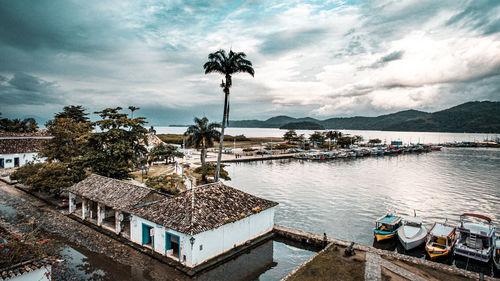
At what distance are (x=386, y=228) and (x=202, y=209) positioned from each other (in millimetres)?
16702

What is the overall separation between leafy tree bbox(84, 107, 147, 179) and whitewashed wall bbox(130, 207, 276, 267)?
40.7ft

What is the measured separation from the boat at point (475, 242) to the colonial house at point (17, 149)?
56.2 m

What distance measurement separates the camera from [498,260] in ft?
56.9

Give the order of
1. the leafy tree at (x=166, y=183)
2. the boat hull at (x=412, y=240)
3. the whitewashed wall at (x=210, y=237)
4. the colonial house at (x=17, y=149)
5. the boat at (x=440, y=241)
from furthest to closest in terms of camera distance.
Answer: the colonial house at (x=17, y=149)
the leafy tree at (x=166, y=183)
the boat hull at (x=412, y=240)
the boat at (x=440, y=241)
the whitewashed wall at (x=210, y=237)

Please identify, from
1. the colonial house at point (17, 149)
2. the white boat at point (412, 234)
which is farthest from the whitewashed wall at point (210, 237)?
the colonial house at point (17, 149)

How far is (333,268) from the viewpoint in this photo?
1462cm

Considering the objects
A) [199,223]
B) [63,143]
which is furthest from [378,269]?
[63,143]

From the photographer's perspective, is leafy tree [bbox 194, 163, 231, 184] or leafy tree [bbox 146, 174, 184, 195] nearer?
leafy tree [bbox 146, 174, 184, 195]

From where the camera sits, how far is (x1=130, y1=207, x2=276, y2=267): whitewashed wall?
14.7 metres

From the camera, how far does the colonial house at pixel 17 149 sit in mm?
44812

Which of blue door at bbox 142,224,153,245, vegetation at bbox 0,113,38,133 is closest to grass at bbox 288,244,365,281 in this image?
blue door at bbox 142,224,153,245

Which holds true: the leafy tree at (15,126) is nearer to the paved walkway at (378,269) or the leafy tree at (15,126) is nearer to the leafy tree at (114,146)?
the leafy tree at (114,146)

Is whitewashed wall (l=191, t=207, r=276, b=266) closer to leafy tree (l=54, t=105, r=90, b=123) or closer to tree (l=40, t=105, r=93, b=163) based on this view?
tree (l=40, t=105, r=93, b=163)

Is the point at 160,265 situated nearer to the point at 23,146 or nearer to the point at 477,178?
the point at 23,146
